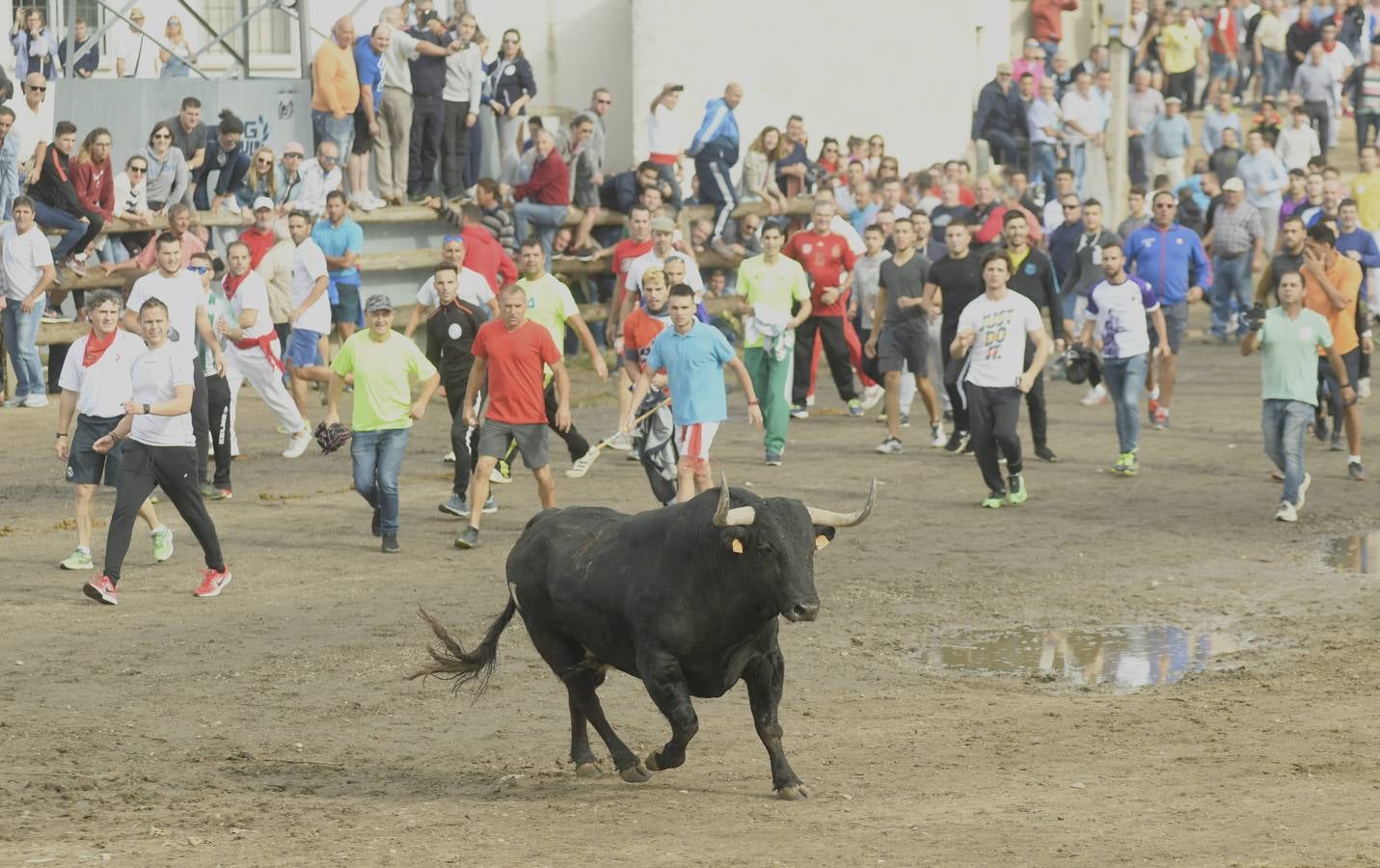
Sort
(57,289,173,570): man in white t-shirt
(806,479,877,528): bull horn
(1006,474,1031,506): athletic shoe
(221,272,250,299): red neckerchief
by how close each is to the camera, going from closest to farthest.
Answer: (806,479,877,528): bull horn < (57,289,173,570): man in white t-shirt < (1006,474,1031,506): athletic shoe < (221,272,250,299): red neckerchief

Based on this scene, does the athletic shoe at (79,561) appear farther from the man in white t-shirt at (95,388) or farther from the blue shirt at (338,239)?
the blue shirt at (338,239)

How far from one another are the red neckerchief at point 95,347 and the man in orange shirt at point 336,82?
Answer: 8.69 metres

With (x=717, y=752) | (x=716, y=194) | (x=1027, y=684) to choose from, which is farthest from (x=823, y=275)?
(x=717, y=752)

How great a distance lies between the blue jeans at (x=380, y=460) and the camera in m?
14.1

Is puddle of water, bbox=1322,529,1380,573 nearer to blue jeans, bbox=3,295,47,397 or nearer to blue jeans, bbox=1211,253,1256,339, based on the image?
blue jeans, bbox=1211,253,1256,339

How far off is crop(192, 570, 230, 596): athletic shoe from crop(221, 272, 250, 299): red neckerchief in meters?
4.59

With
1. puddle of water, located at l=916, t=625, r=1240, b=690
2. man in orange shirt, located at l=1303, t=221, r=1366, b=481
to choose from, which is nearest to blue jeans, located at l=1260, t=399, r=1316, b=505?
man in orange shirt, located at l=1303, t=221, r=1366, b=481

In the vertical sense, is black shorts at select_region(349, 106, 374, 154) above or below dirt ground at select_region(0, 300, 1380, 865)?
above

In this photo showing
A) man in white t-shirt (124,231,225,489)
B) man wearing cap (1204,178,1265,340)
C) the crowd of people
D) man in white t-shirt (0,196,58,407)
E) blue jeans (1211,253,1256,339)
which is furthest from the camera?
blue jeans (1211,253,1256,339)

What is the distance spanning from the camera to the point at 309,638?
11.9 meters

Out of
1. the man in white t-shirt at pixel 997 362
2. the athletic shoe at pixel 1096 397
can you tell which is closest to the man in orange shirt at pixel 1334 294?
the man in white t-shirt at pixel 997 362

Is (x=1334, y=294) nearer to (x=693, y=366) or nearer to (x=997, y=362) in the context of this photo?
(x=997, y=362)

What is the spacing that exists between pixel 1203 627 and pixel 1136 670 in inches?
49.8

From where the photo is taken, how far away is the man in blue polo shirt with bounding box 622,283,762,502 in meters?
14.2
